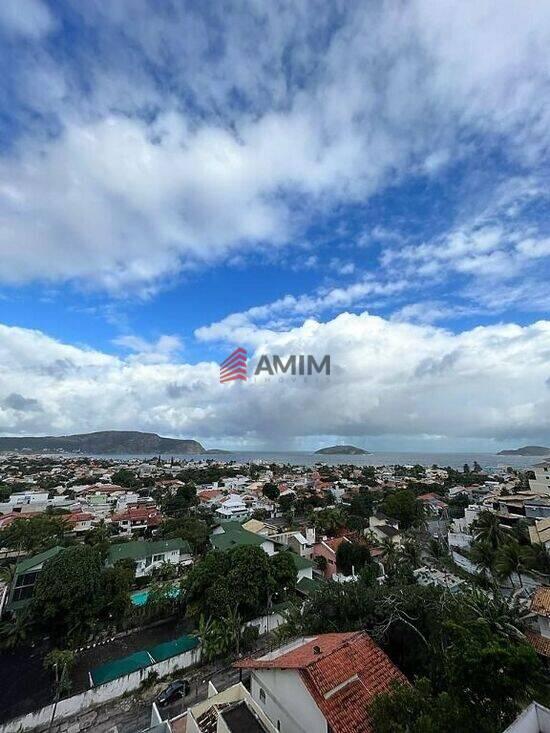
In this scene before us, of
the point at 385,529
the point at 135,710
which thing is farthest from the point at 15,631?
the point at 385,529

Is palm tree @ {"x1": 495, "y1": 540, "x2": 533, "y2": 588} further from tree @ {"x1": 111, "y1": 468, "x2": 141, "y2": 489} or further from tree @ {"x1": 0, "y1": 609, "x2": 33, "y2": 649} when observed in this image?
tree @ {"x1": 111, "y1": 468, "x2": 141, "y2": 489}

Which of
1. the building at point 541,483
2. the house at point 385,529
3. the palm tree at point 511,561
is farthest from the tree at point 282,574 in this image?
the building at point 541,483

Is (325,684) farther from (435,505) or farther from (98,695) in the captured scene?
(435,505)

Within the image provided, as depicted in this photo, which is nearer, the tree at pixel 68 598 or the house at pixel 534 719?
the house at pixel 534 719

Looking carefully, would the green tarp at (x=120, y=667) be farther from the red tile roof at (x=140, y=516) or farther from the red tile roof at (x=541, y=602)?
the red tile roof at (x=140, y=516)

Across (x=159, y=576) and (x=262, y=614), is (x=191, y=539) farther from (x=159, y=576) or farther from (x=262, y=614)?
(x=262, y=614)

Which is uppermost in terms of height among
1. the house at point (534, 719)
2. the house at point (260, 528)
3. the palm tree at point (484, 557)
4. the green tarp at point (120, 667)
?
the house at point (534, 719)
